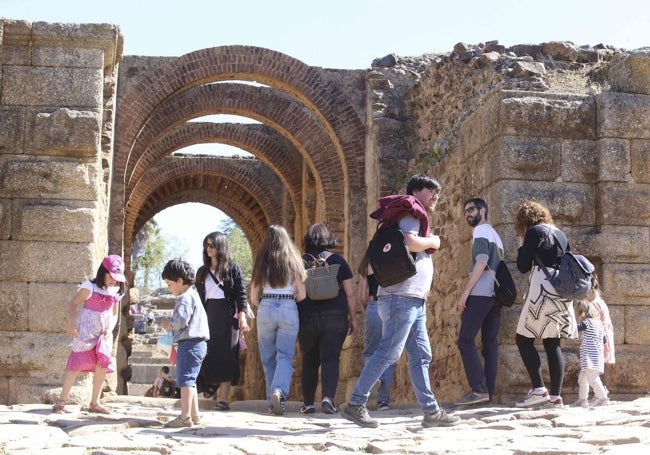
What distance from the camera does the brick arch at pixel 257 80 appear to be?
15281 millimetres

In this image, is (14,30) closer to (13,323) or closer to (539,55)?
(13,323)

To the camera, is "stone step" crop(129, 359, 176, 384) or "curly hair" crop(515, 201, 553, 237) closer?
"curly hair" crop(515, 201, 553, 237)

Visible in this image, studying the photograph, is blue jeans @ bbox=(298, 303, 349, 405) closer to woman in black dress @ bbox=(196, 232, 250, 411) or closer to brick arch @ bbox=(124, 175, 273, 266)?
woman in black dress @ bbox=(196, 232, 250, 411)

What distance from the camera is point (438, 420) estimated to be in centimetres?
643

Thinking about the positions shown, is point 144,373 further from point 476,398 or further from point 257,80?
point 476,398

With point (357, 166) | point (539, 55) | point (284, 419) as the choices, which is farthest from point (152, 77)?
point (284, 419)

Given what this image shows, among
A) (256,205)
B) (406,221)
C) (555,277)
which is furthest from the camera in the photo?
(256,205)

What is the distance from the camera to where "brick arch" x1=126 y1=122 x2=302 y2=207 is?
20359 mm

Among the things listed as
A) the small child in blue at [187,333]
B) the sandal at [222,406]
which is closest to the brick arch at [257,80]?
the sandal at [222,406]

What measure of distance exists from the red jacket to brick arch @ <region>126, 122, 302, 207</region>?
13704 millimetres

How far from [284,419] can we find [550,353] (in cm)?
196

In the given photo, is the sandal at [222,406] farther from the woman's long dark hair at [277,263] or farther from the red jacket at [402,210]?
the red jacket at [402,210]

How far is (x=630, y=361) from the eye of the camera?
8492mm

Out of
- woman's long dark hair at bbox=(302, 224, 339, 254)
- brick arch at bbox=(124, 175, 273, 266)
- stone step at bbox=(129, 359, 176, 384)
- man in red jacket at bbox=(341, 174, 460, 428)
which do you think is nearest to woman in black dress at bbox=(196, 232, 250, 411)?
woman's long dark hair at bbox=(302, 224, 339, 254)
